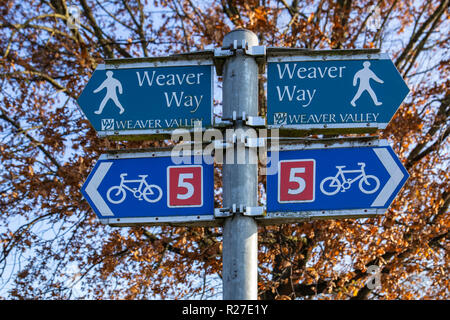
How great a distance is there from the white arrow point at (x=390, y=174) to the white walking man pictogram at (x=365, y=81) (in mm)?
287

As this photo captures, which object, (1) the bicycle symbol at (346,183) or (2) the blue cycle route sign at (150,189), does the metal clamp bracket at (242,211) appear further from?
(1) the bicycle symbol at (346,183)

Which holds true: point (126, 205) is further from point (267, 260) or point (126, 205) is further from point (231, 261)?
point (267, 260)

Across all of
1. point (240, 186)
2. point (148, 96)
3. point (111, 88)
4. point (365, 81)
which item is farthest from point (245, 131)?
point (111, 88)

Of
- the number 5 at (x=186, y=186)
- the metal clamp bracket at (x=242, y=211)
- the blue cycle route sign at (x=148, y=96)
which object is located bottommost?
the metal clamp bracket at (x=242, y=211)

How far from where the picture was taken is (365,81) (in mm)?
3088

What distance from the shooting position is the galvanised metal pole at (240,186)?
259cm

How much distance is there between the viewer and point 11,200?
989 cm

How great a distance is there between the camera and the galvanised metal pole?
259 cm

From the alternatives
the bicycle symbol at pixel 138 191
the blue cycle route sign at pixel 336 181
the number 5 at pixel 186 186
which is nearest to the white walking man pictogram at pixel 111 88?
the bicycle symbol at pixel 138 191

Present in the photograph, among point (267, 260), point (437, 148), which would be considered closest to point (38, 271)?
point (267, 260)

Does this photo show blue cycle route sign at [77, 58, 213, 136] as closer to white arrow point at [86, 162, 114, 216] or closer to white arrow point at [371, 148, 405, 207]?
white arrow point at [86, 162, 114, 216]

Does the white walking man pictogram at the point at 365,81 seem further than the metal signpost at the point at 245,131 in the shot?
Yes

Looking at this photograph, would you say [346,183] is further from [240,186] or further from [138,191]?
[138,191]

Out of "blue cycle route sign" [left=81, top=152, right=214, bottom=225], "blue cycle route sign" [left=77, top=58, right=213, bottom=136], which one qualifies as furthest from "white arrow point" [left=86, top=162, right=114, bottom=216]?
"blue cycle route sign" [left=77, top=58, right=213, bottom=136]
